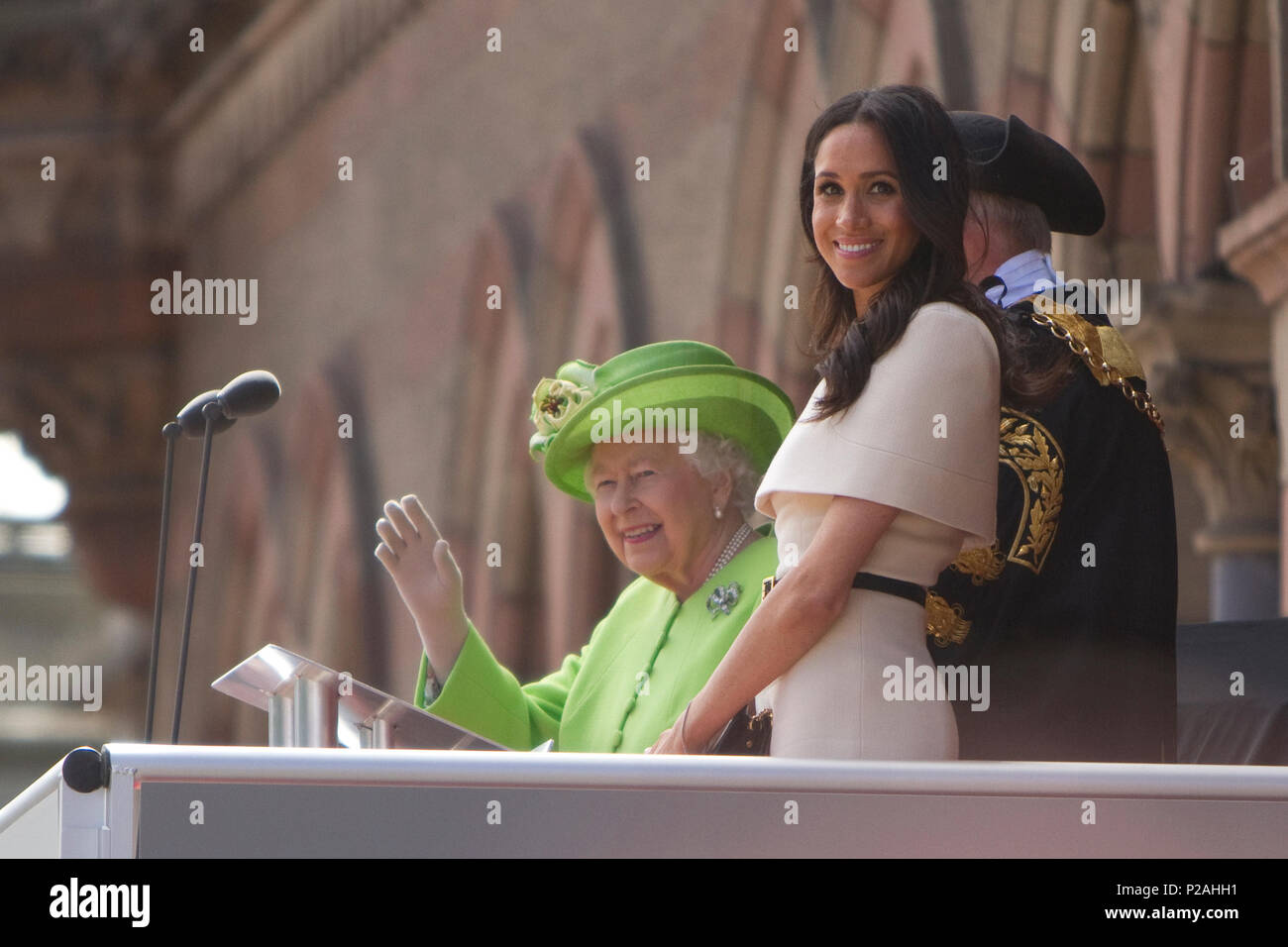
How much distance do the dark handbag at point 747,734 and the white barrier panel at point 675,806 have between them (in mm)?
468

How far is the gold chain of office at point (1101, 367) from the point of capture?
9.51 feet

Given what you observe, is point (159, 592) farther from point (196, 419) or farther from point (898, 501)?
point (898, 501)

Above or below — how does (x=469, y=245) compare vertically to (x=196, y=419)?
above

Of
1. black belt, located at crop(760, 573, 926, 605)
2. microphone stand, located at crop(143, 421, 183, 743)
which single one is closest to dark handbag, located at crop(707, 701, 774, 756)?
black belt, located at crop(760, 573, 926, 605)

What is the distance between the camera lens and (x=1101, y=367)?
114 inches

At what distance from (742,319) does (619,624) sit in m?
4.85

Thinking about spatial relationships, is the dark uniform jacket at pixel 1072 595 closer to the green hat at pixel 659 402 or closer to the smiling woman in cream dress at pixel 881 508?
the smiling woman in cream dress at pixel 881 508

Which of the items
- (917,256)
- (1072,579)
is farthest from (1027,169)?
(1072,579)

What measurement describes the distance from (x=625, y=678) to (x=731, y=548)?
0.28m

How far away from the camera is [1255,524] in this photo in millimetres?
6156

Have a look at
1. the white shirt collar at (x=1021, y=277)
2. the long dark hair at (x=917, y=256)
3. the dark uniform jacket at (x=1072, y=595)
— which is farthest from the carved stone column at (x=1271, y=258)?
the long dark hair at (x=917, y=256)

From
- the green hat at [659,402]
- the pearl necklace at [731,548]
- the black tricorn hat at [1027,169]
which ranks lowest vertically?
the pearl necklace at [731,548]

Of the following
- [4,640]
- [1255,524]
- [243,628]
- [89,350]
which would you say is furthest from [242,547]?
[4,640]

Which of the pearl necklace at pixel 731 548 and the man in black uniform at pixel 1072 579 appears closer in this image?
the man in black uniform at pixel 1072 579
